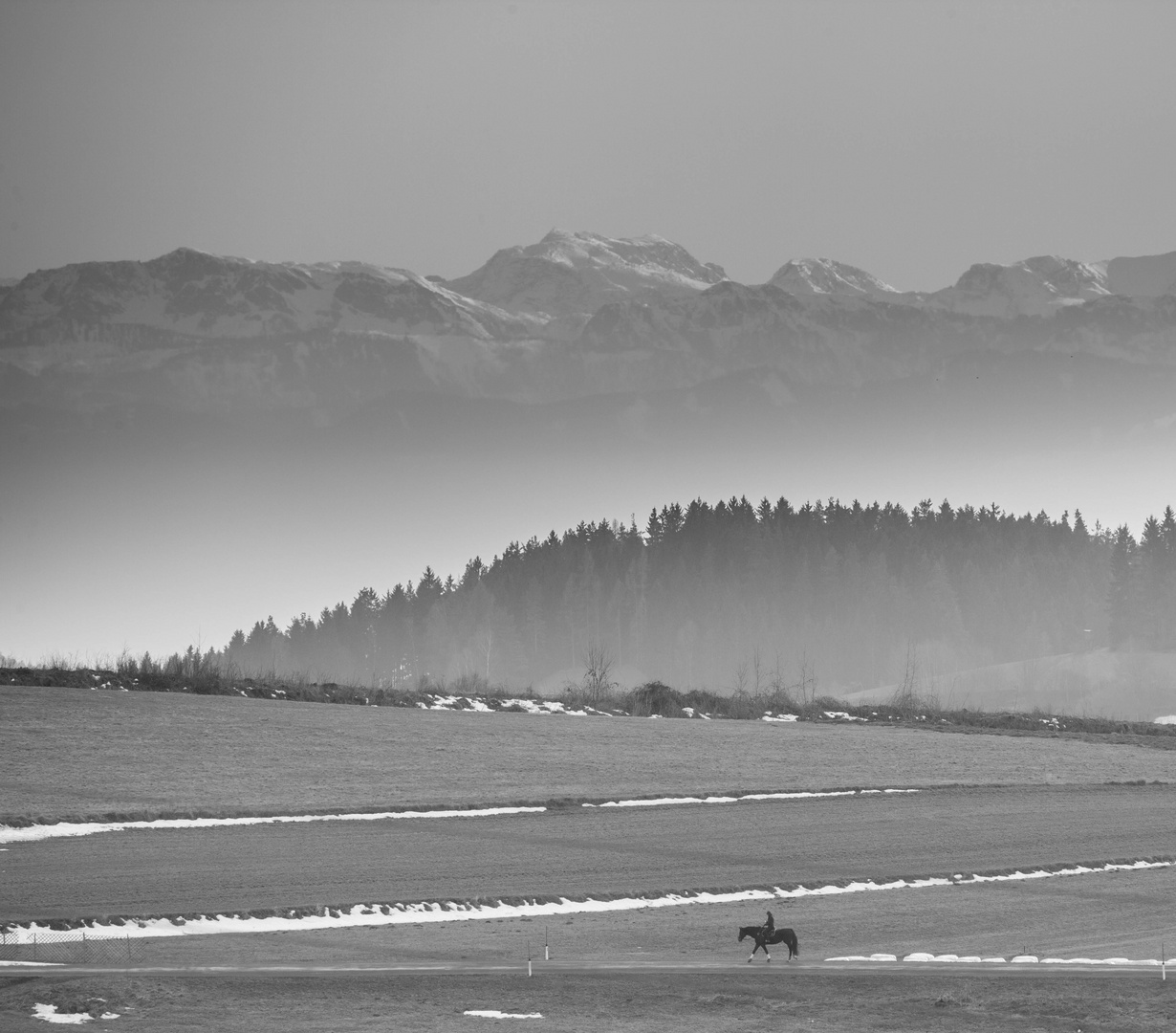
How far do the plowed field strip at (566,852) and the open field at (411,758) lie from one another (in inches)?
137

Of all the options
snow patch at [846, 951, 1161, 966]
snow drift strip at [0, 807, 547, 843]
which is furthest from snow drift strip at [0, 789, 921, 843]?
snow patch at [846, 951, 1161, 966]

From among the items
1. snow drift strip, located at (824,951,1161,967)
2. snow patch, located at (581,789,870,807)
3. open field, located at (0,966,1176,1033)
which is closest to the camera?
open field, located at (0,966,1176,1033)

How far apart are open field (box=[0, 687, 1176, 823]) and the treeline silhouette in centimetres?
9102

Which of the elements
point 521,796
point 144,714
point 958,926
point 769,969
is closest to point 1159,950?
point 958,926

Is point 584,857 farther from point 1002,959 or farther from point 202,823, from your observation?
point 1002,959

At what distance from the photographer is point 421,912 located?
33.2 meters

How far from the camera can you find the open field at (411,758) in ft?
153

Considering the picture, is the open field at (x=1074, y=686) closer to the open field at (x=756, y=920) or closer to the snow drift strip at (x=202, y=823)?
the snow drift strip at (x=202, y=823)

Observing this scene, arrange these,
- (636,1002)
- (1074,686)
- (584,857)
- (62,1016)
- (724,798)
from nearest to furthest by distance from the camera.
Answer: (62,1016) → (636,1002) → (584,857) → (724,798) → (1074,686)

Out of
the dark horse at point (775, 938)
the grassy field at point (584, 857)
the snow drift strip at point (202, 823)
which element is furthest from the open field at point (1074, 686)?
the dark horse at point (775, 938)

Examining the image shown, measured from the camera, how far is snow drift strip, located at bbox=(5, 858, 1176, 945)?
29.8m

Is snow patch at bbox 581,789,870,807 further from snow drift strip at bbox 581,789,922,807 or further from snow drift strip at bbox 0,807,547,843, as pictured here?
snow drift strip at bbox 0,807,547,843

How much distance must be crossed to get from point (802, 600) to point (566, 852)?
130142mm

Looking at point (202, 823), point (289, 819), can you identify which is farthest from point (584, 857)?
point (202, 823)
